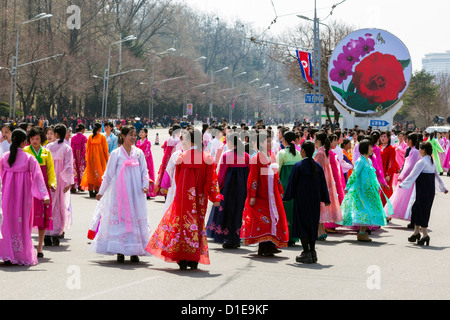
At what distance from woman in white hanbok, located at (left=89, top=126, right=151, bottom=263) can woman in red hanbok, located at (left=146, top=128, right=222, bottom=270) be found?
10.8 inches

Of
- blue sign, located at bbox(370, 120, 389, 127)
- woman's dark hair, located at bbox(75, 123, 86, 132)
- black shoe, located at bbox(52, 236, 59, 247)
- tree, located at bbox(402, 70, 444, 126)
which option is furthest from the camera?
tree, located at bbox(402, 70, 444, 126)

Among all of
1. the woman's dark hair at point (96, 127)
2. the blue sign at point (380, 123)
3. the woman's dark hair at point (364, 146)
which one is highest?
the blue sign at point (380, 123)

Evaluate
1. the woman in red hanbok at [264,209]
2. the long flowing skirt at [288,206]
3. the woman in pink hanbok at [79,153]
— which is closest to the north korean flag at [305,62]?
the woman in pink hanbok at [79,153]

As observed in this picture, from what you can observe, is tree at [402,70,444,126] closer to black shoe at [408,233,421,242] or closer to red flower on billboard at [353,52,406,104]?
red flower on billboard at [353,52,406,104]

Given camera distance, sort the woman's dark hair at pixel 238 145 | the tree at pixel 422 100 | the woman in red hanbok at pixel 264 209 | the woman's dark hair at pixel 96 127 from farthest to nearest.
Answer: the tree at pixel 422 100 < the woman's dark hair at pixel 96 127 < the woman's dark hair at pixel 238 145 < the woman in red hanbok at pixel 264 209

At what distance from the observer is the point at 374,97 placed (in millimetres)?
38312

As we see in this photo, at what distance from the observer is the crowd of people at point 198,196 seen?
29.5ft

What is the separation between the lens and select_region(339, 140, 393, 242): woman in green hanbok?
12086 mm

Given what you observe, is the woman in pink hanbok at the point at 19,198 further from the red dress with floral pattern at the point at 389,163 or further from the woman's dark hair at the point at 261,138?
the red dress with floral pattern at the point at 389,163

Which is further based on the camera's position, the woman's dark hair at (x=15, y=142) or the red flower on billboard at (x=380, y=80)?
the red flower on billboard at (x=380, y=80)

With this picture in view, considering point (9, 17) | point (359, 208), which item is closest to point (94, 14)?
point (9, 17)

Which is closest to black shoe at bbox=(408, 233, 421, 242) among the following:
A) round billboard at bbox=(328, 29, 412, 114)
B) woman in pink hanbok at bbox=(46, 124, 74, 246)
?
woman in pink hanbok at bbox=(46, 124, 74, 246)

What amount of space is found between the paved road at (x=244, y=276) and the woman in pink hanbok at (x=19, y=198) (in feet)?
0.57
